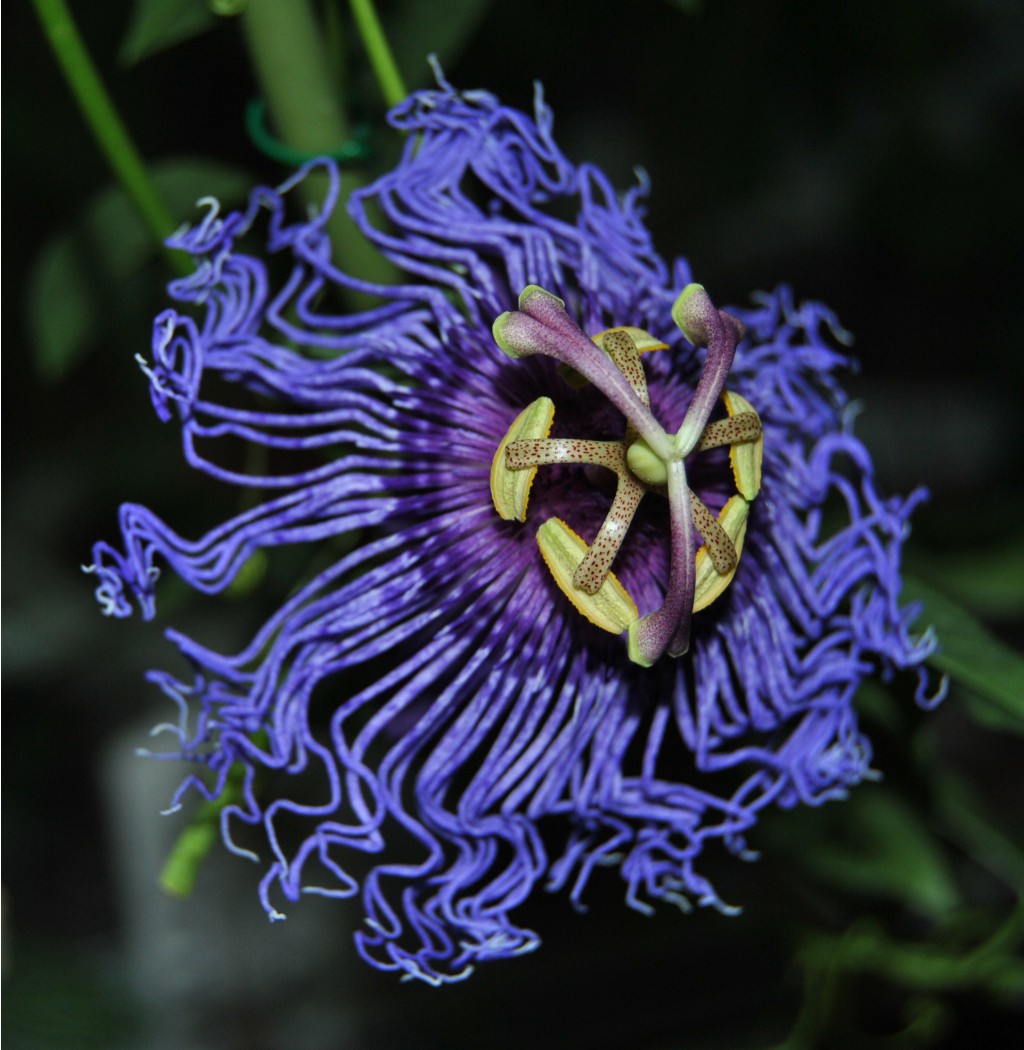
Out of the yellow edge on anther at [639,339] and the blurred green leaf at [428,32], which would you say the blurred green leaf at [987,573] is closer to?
the yellow edge on anther at [639,339]

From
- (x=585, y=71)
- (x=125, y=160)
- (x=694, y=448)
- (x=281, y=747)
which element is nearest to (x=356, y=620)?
(x=281, y=747)

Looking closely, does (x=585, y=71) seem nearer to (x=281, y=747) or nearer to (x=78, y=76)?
(x=78, y=76)

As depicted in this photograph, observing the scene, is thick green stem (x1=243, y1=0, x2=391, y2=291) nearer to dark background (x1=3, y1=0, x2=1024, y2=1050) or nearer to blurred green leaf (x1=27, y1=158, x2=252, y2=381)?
blurred green leaf (x1=27, y1=158, x2=252, y2=381)

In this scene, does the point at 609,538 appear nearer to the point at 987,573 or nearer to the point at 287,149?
the point at 287,149

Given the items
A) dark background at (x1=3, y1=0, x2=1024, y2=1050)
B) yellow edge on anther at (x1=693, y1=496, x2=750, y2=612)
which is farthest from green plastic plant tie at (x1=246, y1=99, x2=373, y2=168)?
yellow edge on anther at (x1=693, y1=496, x2=750, y2=612)

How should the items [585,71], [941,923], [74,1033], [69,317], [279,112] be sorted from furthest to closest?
[585,71] < [74,1033] < [941,923] < [69,317] < [279,112]

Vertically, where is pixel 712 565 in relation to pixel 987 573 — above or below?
below

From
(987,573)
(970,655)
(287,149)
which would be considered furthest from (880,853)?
(287,149)
